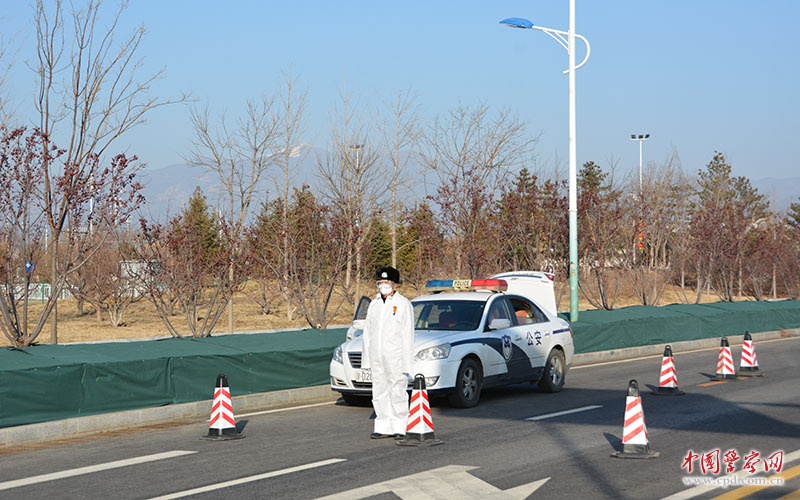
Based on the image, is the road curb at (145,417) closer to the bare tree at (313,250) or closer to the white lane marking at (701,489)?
the bare tree at (313,250)

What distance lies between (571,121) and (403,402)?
14329 millimetres

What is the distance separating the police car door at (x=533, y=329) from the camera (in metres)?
14.8

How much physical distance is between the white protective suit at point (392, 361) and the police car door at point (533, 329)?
4564 millimetres

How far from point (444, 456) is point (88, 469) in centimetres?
371

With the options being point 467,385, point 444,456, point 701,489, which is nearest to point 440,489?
point 444,456

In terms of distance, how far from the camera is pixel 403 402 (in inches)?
408

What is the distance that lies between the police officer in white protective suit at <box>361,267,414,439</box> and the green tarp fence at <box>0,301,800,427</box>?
3917 millimetres

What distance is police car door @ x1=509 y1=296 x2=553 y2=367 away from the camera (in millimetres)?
14758

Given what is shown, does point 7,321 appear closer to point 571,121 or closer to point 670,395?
point 670,395

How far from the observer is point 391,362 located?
1039cm

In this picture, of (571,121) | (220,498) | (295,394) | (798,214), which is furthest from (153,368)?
(798,214)

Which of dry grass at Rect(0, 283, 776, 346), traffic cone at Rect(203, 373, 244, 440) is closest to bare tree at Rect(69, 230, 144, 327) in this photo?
dry grass at Rect(0, 283, 776, 346)

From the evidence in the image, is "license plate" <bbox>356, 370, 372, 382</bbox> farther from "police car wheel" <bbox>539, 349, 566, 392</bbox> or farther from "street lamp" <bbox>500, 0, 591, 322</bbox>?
"street lamp" <bbox>500, 0, 591, 322</bbox>

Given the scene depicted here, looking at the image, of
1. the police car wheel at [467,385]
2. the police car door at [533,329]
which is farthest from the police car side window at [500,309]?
the police car wheel at [467,385]
